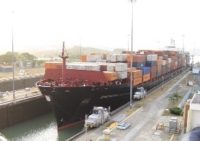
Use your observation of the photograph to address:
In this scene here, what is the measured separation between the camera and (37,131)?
1486 inches

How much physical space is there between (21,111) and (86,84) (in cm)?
1007

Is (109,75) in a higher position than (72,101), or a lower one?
higher

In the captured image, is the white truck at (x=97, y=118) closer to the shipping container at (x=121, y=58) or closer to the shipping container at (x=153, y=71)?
the shipping container at (x=121, y=58)

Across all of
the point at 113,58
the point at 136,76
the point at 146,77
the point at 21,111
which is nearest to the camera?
the point at 21,111

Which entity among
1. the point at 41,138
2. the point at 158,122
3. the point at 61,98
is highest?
the point at 61,98

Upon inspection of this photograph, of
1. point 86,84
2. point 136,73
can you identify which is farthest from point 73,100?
point 136,73

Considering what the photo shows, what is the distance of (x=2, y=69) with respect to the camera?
78.6 metres

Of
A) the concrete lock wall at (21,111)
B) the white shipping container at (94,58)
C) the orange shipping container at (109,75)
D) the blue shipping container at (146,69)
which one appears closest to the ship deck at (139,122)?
the orange shipping container at (109,75)

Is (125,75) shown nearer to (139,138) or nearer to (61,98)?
(61,98)

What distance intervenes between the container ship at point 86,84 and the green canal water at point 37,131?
3.57ft

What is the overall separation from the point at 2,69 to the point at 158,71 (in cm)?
3879

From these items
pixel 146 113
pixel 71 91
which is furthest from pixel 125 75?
pixel 71 91

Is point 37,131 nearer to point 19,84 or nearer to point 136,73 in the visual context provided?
point 136,73

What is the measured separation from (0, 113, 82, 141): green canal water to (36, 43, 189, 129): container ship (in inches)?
Result: 42.8
